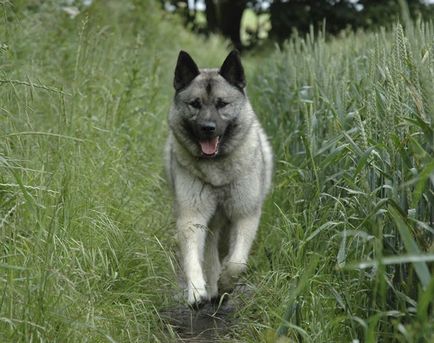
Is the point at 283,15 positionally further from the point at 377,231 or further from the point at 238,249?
the point at 377,231

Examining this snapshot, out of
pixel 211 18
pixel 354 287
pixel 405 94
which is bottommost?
pixel 211 18

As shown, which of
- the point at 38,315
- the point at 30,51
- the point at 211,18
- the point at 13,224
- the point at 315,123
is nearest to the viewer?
the point at 38,315

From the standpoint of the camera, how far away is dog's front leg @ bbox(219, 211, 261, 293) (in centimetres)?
423

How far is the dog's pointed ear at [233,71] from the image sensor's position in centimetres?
479

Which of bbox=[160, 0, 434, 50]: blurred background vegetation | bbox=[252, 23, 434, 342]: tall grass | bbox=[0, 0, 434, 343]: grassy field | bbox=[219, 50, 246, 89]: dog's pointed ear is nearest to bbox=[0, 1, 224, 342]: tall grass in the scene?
bbox=[0, 0, 434, 343]: grassy field

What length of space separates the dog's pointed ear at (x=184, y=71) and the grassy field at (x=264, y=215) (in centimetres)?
70

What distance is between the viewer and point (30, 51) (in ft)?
19.2

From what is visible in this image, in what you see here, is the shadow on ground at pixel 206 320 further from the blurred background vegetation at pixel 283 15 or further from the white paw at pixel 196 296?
the blurred background vegetation at pixel 283 15

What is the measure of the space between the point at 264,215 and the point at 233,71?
1.23 metres

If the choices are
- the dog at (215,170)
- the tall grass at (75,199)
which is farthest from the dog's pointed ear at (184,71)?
the tall grass at (75,199)

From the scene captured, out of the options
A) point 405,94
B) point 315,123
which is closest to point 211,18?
point 315,123

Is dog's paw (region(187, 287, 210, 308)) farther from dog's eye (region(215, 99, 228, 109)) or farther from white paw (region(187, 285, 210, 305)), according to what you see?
dog's eye (region(215, 99, 228, 109))

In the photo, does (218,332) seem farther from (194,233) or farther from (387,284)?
(387,284)

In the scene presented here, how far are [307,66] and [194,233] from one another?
2290 millimetres
